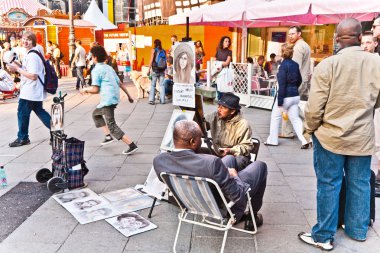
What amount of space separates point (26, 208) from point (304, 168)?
3.54 metres

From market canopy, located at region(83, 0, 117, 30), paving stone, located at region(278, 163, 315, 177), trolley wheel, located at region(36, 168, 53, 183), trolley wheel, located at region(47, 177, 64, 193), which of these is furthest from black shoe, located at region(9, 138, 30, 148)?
market canopy, located at region(83, 0, 117, 30)

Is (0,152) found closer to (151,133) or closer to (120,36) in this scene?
(151,133)

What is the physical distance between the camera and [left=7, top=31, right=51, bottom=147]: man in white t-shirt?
20.8ft

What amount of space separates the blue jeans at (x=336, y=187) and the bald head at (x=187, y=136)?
1026mm

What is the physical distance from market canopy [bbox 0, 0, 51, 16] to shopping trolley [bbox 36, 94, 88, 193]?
1991 centimetres

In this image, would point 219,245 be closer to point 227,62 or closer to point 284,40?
point 227,62

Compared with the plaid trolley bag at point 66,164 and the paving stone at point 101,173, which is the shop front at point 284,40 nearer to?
the paving stone at point 101,173

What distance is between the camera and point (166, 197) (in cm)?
430

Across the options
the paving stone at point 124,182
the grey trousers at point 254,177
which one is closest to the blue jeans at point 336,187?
the grey trousers at point 254,177

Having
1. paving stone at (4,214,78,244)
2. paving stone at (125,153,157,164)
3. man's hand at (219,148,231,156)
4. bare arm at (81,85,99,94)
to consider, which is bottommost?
paving stone at (4,214,78,244)

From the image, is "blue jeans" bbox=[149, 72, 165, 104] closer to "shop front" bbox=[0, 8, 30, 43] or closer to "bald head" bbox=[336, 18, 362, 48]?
"bald head" bbox=[336, 18, 362, 48]

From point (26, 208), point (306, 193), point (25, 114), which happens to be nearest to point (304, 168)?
point (306, 193)

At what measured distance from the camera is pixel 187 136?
115 inches

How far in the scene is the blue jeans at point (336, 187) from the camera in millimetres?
3211
